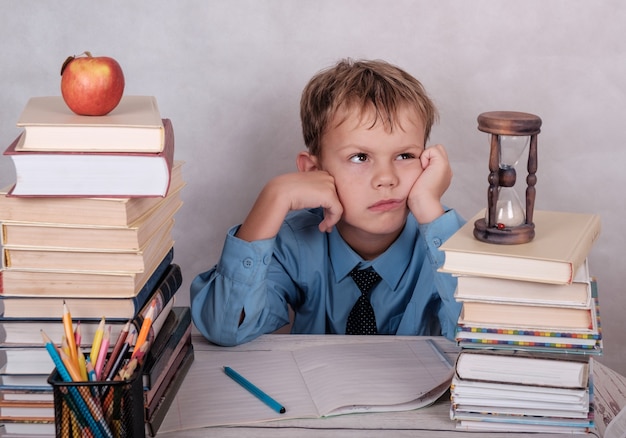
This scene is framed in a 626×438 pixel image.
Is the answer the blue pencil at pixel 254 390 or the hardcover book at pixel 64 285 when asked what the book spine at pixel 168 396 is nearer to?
the blue pencil at pixel 254 390

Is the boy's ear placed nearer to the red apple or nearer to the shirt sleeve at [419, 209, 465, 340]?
the shirt sleeve at [419, 209, 465, 340]

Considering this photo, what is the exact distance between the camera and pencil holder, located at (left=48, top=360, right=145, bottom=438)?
104 cm

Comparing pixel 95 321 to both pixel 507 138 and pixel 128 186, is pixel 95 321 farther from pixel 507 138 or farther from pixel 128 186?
pixel 507 138

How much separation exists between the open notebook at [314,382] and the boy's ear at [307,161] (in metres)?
0.52

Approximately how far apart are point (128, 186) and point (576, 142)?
148 cm

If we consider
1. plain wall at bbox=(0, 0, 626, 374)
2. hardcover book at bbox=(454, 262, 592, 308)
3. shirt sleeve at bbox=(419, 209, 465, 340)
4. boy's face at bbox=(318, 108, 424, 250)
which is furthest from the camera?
plain wall at bbox=(0, 0, 626, 374)

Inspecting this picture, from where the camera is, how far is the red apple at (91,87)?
1.23 meters

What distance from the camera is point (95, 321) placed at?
3.91 ft

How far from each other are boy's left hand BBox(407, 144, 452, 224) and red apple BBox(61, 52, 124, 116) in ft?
2.25

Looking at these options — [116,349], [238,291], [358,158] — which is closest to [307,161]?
[358,158]

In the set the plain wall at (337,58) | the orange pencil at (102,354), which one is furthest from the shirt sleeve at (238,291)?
the plain wall at (337,58)

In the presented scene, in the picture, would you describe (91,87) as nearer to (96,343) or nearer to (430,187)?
(96,343)

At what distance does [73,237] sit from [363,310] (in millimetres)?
874

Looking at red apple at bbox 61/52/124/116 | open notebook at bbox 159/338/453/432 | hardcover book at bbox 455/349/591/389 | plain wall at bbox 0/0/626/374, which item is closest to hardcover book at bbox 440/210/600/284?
hardcover book at bbox 455/349/591/389
